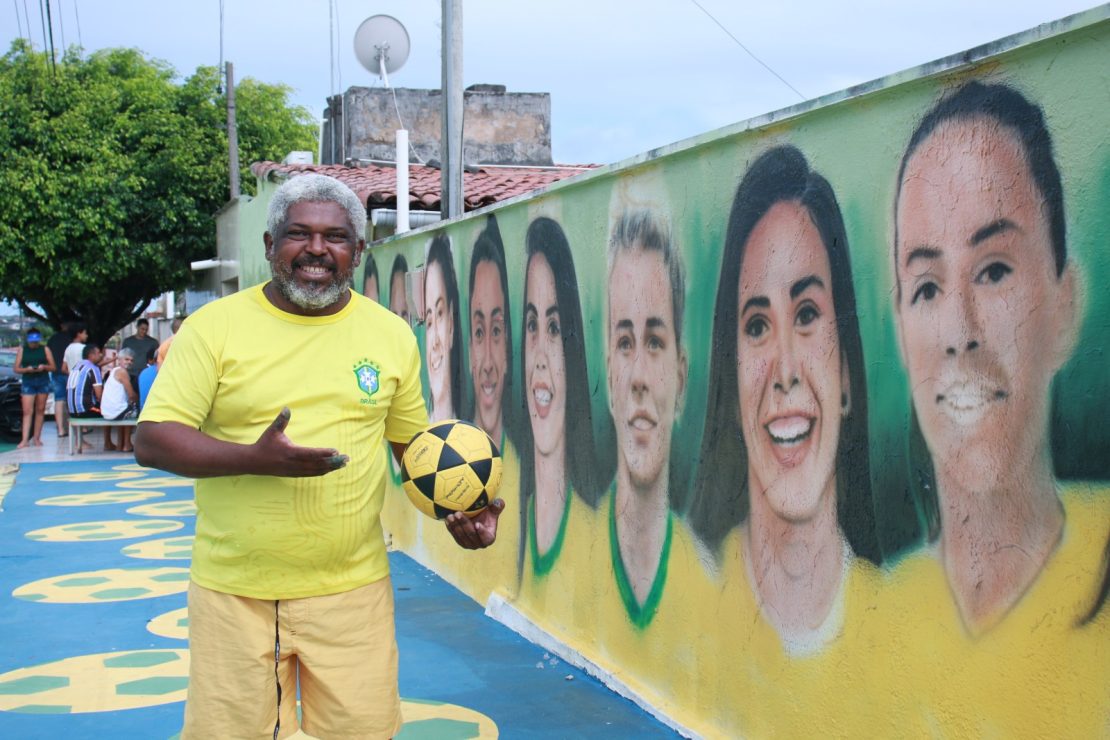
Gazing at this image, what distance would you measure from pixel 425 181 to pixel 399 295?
6.38 m

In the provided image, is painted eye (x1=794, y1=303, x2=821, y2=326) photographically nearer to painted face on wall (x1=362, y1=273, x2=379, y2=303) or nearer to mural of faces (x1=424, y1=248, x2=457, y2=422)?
mural of faces (x1=424, y1=248, x2=457, y2=422)

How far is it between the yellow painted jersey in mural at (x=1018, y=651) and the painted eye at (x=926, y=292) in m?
0.71

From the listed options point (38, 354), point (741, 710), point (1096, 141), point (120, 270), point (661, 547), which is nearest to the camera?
point (1096, 141)

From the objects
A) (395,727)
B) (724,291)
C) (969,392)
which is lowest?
(395,727)

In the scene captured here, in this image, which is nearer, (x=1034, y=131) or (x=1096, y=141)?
(x=1096, y=141)

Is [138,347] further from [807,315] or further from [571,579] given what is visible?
[807,315]

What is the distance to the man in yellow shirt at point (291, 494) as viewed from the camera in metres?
3.20

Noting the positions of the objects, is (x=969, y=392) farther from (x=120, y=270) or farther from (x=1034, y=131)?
(x=120, y=270)

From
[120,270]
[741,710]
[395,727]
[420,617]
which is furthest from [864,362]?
[120,270]

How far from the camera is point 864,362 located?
376 cm

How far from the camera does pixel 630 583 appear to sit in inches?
210

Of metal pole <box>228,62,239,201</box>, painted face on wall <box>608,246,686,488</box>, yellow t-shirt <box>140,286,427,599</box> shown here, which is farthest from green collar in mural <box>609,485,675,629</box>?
metal pole <box>228,62,239,201</box>

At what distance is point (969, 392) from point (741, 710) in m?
1.71

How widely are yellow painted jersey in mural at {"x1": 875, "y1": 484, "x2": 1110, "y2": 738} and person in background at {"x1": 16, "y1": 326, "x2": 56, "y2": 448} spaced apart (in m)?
15.9
